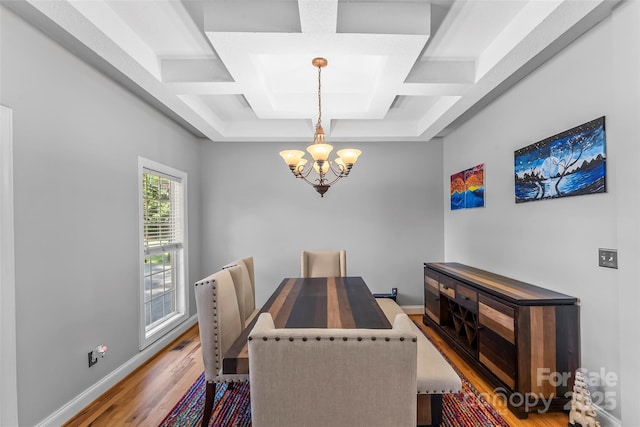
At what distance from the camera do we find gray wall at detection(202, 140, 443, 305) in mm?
4504

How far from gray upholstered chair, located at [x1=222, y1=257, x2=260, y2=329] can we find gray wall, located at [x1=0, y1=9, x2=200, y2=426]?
100 centimetres

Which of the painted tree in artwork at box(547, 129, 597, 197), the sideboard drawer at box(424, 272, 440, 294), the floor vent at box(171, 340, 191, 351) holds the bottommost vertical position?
the floor vent at box(171, 340, 191, 351)

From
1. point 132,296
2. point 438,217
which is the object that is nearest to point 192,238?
point 132,296

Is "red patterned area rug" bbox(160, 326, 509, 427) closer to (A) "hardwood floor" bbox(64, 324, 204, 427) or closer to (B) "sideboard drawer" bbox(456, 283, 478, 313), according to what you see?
(A) "hardwood floor" bbox(64, 324, 204, 427)

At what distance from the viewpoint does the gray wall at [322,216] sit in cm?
450

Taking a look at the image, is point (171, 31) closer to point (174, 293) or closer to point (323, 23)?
point (323, 23)

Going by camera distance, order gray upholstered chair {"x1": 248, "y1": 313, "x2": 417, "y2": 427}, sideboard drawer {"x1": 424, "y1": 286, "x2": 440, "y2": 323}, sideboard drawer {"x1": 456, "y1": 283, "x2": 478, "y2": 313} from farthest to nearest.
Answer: sideboard drawer {"x1": 424, "y1": 286, "x2": 440, "y2": 323} < sideboard drawer {"x1": 456, "y1": 283, "x2": 478, "y2": 313} < gray upholstered chair {"x1": 248, "y1": 313, "x2": 417, "y2": 427}

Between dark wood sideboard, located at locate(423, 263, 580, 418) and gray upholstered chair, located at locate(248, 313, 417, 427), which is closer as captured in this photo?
gray upholstered chair, located at locate(248, 313, 417, 427)

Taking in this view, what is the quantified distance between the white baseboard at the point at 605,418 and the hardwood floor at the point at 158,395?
0.20 m

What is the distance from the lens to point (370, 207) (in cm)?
453

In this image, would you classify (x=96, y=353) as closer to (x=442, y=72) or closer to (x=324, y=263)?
(x=324, y=263)

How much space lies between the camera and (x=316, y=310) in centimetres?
202

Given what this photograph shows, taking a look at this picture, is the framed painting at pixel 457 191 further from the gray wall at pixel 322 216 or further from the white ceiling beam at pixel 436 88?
the white ceiling beam at pixel 436 88

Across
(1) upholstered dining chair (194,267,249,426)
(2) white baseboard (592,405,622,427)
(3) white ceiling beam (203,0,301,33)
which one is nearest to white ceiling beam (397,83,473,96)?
(3) white ceiling beam (203,0,301,33)
